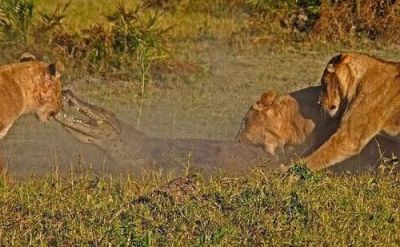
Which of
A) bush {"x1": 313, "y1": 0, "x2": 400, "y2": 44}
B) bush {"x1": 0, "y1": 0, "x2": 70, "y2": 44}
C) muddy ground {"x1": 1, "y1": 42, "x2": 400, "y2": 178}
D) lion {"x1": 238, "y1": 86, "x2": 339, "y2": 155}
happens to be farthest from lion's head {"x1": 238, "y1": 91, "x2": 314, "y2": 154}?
bush {"x1": 313, "y1": 0, "x2": 400, "y2": 44}

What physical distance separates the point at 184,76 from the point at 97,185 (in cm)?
602

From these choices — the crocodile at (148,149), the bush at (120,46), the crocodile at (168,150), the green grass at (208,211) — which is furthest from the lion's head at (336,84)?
the bush at (120,46)

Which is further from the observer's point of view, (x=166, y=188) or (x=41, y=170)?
(x=41, y=170)

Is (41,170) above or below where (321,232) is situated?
below

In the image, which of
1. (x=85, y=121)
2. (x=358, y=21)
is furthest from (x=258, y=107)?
(x=358, y=21)

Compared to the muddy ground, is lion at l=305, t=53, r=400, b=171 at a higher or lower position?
higher

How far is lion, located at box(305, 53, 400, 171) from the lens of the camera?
801 cm

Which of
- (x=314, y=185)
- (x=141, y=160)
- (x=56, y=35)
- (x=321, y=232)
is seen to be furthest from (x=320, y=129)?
(x=56, y=35)

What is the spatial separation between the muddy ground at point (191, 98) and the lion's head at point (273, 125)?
1.17 metres

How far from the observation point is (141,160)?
28.9 ft

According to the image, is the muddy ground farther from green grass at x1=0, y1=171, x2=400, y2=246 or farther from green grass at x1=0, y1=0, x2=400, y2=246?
green grass at x1=0, y1=171, x2=400, y2=246

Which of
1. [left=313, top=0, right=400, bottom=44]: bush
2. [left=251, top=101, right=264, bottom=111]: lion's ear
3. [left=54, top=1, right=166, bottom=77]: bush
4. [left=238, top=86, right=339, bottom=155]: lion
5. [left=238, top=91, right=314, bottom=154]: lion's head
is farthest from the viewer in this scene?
[left=313, top=0, right=400, bottom=44]: bush

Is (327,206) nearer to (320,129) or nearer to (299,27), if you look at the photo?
(320,129)

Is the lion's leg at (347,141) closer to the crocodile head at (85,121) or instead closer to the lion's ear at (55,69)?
the crocodile head at (85,121)
